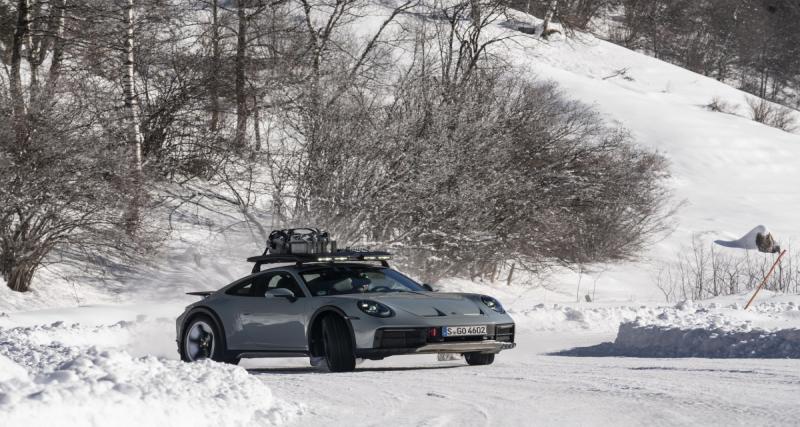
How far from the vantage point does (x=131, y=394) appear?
6.86 metres

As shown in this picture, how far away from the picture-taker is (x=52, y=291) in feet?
82.2

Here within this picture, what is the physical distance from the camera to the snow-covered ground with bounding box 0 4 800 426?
7.14 m

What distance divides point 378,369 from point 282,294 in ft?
4.18

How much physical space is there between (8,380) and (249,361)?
817 cm

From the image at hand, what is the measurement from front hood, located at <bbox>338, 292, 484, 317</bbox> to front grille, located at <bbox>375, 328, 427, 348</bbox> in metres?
0.23

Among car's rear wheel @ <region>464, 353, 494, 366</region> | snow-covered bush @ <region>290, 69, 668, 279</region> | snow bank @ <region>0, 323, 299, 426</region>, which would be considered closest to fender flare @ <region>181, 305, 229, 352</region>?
car's rear wheel @ <region>464, 353, 494, 366</region>

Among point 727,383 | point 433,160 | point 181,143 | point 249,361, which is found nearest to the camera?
point 727,383

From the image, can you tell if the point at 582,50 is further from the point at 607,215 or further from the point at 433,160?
the point at 433,160

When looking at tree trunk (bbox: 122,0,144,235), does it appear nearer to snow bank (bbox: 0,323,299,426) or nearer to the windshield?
the windshield

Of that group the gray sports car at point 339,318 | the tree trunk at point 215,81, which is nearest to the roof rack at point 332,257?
the gray sports car at point 339,318

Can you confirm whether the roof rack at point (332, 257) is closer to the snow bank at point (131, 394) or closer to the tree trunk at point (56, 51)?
the snow bank at point (131, 394)

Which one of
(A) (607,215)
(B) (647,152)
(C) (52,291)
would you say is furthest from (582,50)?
(C) (52,291)

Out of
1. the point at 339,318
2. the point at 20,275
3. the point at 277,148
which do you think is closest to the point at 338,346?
the point at 339,318

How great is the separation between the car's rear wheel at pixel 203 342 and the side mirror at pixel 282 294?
3.18 feet
